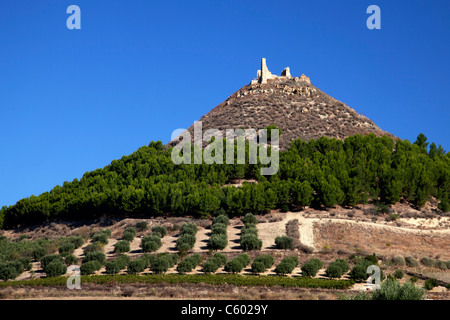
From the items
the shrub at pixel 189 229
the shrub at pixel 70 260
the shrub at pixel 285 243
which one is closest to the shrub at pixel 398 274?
the shrub at pixel 285 243

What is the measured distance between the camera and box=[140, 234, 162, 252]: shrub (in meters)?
41.1

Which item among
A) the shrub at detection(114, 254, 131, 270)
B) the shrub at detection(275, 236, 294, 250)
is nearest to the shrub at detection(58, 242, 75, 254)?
the shrub at detection(114, 254, 131, 270)

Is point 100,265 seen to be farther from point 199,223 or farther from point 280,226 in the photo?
point 280,226

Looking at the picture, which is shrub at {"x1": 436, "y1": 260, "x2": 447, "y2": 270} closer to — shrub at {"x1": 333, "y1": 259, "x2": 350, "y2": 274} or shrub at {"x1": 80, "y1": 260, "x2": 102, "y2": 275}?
shrub at {"x1": 333, "y1": 259, "x2": 350, "y2": 274}

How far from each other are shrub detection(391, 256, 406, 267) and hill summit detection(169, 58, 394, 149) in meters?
33.2

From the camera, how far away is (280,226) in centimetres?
4606

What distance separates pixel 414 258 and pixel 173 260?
55.7 ft

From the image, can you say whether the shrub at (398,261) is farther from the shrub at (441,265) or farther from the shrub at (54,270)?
the shrub at (54,270)

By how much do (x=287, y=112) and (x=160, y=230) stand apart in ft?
133

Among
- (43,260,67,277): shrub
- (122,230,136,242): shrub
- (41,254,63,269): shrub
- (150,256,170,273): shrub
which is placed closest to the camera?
(150,256,170,273): shrub

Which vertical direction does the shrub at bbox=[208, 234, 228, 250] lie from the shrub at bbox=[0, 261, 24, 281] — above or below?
above

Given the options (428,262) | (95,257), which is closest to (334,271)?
(428,262)

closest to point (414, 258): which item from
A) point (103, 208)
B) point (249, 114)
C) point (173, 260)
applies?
point (173, 260)

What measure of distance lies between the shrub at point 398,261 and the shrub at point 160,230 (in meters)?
18.9
